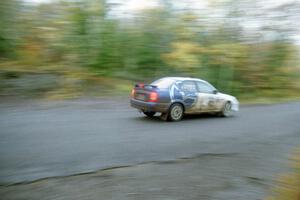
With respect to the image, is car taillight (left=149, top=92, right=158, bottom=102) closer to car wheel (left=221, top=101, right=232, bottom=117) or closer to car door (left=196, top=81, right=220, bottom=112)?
car door (left=196, top=81, right=220, bottom=112)

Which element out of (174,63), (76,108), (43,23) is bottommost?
(76,108)

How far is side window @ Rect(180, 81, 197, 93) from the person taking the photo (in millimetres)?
12380

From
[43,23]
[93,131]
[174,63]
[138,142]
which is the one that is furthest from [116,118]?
A: [43,23]

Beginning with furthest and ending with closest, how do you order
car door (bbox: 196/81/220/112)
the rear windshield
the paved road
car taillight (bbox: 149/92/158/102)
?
car door (bbox: 196/81/220/112) < the rear windshield < car taillight (bbox: 149/92/158/102) < the paved road

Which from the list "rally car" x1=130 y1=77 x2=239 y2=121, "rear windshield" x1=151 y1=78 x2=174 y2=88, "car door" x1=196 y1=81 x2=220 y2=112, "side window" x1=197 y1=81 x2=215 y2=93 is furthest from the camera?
"side window" x1=197 y1=81 x2=215 y2=93

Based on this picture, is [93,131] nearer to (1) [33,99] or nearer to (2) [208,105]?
(2) [208,105]

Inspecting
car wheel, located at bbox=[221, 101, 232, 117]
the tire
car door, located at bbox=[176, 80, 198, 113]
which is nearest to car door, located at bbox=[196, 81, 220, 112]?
car door, located at bbox=[176, 80, 198, 113]

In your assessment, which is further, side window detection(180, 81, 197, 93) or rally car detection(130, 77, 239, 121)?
side window detection(180, 81, 197, 93)

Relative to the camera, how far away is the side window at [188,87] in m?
12.4

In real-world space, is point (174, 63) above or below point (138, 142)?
above

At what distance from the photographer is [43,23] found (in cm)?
2331

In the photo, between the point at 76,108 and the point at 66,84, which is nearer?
the point at 76,108

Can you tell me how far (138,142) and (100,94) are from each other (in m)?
11.4

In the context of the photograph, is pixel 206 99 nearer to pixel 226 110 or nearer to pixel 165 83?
pixel 226 110
